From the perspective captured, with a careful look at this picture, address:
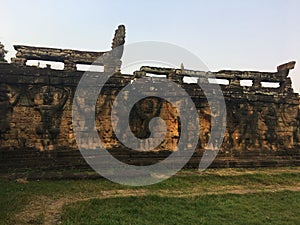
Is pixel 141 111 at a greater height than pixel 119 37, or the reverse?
pixel 119 37

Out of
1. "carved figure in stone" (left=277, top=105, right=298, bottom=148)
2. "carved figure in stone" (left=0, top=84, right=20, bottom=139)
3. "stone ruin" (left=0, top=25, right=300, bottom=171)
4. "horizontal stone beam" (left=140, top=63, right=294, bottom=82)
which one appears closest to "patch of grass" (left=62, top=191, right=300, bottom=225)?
"stone ruin" (left=0, top=25, right=300, bottom=171)

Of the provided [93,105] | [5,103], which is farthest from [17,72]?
[93,105]

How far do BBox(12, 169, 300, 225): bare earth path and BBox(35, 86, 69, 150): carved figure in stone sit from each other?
276 centimetres

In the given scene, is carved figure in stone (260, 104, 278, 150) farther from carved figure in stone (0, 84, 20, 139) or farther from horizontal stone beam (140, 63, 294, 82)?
carved figure in stone (0, 84, 20, 139)

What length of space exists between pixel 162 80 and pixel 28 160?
5.17m

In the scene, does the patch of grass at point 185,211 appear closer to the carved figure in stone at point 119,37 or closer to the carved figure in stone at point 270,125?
the carved figure in stone at point 270,125

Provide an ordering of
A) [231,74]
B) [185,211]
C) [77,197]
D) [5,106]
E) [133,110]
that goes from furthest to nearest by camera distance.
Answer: [231,74], [133,110], [5,106], [77,197], [185,211]

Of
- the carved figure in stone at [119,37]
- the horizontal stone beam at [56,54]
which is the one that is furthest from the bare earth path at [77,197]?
the carved figure in stone at [119,37]

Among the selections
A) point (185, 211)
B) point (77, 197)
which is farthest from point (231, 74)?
point (77, 197)

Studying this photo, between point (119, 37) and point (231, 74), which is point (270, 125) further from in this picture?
point (119, 37)

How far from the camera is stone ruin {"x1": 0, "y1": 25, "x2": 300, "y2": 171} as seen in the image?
998 centimetres

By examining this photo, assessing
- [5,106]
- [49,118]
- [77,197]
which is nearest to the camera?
[77,197]

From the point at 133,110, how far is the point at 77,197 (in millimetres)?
3992

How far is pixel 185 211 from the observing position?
23.8 ft
